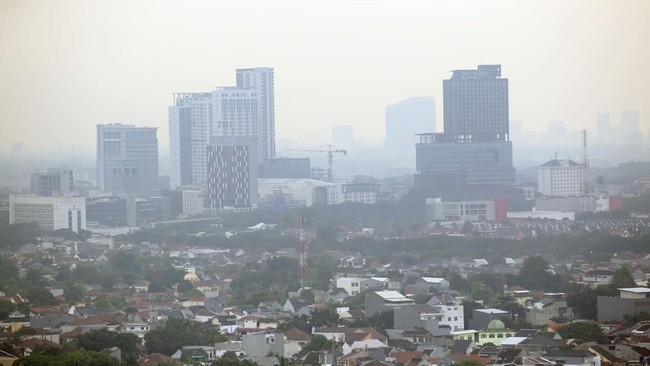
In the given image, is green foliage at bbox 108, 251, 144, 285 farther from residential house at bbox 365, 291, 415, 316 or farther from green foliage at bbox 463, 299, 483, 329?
green foliage at bbox 463, 299, 483, 329

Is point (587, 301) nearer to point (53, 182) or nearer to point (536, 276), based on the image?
point (536, 276)

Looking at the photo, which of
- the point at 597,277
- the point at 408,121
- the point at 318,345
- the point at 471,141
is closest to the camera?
the point at 318,345

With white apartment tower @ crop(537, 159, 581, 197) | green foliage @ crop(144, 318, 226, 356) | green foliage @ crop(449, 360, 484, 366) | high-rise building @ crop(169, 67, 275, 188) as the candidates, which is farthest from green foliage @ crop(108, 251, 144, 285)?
high-rise building @ crop(169, 67, 275, 188)

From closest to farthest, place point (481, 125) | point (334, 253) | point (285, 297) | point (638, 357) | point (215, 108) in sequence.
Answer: point (638, 357) < point (285, 297) < point (334, 253) < point (481, 125) < point (215, 108)

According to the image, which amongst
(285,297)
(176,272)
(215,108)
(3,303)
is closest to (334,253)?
(176,272)

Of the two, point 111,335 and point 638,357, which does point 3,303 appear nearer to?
point 111,335

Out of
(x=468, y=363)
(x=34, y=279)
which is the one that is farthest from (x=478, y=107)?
(x=468, y=363)
